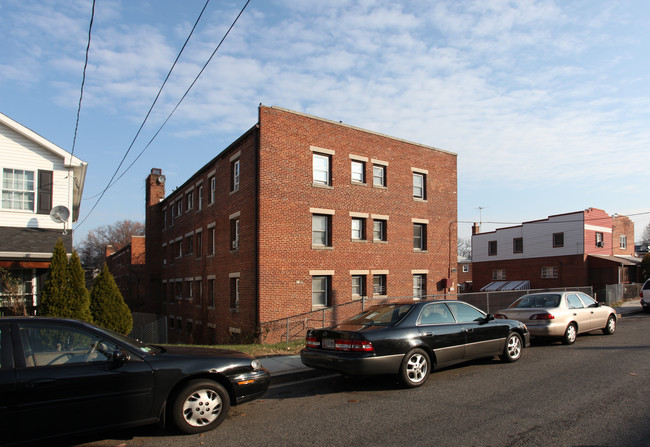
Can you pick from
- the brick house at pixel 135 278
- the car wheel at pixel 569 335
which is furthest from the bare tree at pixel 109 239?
the car wheel at pixel 569 335

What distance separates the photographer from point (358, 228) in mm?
20781

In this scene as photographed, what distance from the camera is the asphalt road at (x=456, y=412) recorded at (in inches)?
194

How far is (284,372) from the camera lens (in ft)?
27.2

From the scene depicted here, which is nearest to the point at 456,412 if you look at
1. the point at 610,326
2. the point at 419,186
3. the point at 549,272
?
the point at 610,326

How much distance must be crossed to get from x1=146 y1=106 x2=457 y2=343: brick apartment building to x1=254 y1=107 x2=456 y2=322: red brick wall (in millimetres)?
46

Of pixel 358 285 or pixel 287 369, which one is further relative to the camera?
pixel 358 285

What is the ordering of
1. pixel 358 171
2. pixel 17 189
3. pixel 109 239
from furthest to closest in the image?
pixel 109 239 < pixel 358 171 < pixel 17 189

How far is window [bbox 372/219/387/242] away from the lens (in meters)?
21.4

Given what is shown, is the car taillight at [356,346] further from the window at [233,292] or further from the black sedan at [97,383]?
the window at [233,292]

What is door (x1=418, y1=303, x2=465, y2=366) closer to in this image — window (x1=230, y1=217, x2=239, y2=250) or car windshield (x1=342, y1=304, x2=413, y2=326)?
car windshield (x1=342, y1=304, x2=413, y2=326)

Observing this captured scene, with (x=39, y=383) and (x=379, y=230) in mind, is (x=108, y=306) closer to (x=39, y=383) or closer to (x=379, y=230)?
(x=39, y=383)

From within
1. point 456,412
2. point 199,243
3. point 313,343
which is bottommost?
point 456,412

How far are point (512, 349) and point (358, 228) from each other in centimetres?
1200

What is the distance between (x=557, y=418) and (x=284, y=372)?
4614 mm
